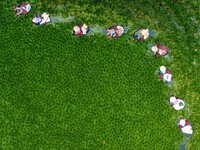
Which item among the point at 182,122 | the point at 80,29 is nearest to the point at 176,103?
the point at 182,122

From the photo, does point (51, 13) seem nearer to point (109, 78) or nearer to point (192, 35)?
point (109, 78)

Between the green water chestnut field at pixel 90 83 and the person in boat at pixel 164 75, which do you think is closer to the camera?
the green water chestnut field at pixel 90 83

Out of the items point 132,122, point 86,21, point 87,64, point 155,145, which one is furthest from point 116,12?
point 155,145

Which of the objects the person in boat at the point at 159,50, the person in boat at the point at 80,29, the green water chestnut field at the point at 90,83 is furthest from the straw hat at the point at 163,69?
the person in boat at the point at 80,29

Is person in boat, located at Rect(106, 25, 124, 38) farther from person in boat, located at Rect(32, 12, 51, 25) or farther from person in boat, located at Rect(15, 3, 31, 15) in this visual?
person in boat, located at Rect(15, 3, 31, 15)

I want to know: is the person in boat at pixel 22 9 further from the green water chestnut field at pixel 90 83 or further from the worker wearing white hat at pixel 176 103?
the worker wearing white hat at pixel 176 103

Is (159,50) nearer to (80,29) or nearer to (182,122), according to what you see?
(182,122)
